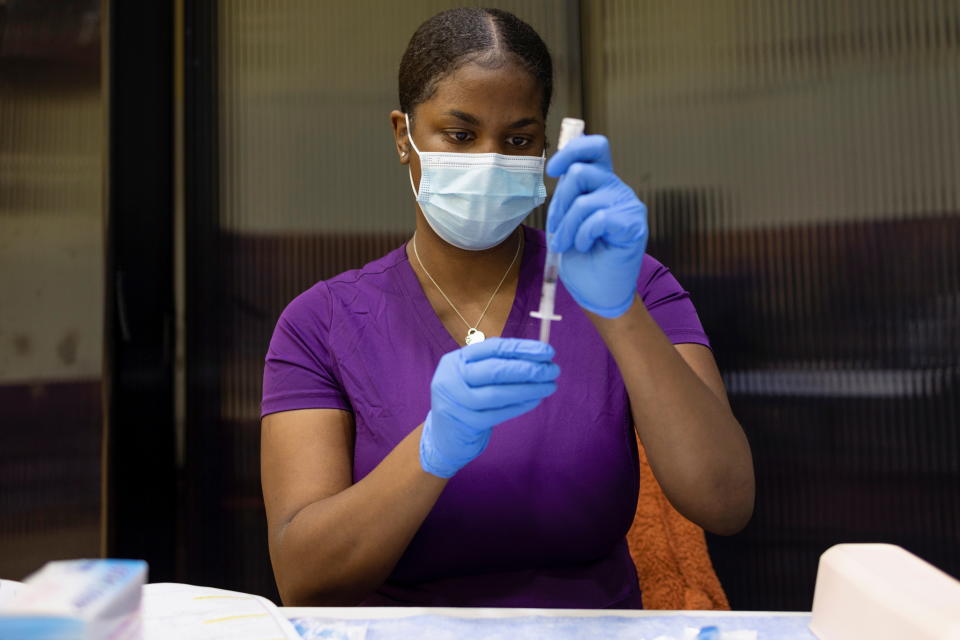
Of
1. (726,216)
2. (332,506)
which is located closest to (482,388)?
(332,506)

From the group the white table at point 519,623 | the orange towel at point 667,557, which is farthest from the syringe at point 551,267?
the orange towel at point 667,557

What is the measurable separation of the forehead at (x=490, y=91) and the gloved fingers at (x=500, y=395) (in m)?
0.43

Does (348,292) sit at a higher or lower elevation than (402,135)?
lower

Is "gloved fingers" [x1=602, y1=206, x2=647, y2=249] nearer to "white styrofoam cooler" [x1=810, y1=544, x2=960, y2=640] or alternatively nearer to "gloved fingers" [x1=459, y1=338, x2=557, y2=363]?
"gloved fingers" [x1=459, y1=338, x2=557, y2=363]

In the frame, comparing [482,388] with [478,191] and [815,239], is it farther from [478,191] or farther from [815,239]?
[815,239]

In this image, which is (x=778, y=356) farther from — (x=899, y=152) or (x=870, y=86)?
(x=870, y=86)

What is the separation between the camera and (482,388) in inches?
30.6

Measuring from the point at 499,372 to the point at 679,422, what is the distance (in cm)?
27

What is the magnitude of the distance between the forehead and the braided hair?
11 millimetres

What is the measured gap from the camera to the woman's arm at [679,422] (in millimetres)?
886

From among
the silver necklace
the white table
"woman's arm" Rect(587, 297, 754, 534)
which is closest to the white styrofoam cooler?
the white table

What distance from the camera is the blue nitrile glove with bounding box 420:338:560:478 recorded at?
0.78 m

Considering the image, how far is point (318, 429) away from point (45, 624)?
52 cm

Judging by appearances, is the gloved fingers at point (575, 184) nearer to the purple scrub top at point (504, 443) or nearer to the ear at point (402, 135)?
the purple scrub top at point (504, 443)
